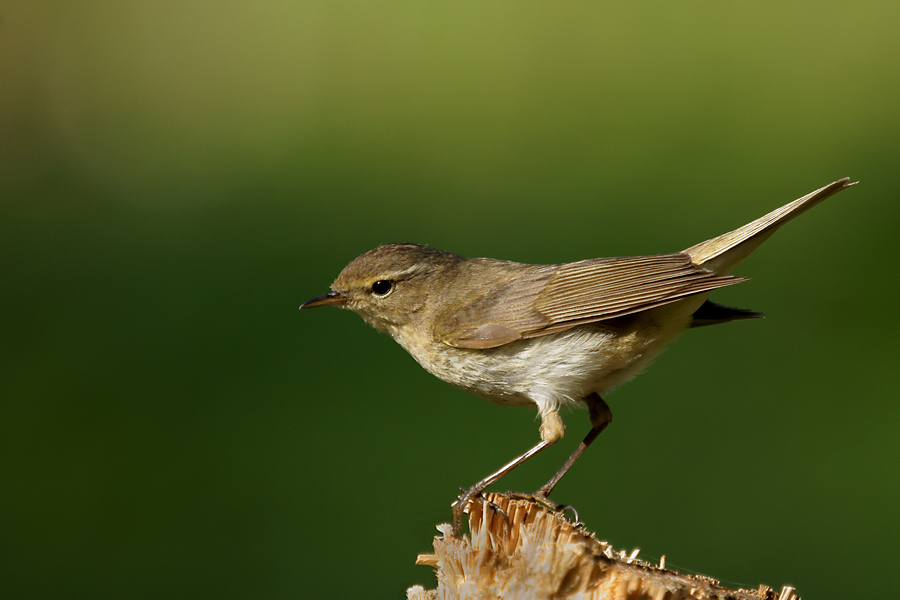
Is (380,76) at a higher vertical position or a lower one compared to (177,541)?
higher

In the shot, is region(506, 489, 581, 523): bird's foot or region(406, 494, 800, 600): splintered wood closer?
region(406, 494, 800, 600): splintered wood

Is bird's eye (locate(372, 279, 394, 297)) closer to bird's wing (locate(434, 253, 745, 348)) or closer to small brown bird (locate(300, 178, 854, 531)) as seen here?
small brown bird (locate(300, 178, 854, 531))

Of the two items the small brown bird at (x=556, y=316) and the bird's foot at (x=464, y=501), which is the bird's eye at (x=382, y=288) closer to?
the small brown bird at (x=556, y=316)

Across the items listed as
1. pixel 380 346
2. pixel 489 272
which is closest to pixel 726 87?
pixel 380 346

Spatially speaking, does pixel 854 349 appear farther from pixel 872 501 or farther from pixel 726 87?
pixel 726 87

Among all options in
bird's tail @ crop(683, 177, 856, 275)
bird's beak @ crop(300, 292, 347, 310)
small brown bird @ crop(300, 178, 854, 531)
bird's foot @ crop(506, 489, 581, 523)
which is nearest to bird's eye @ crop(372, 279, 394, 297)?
small brown bird @ crop(300, 178, 854, 531)
